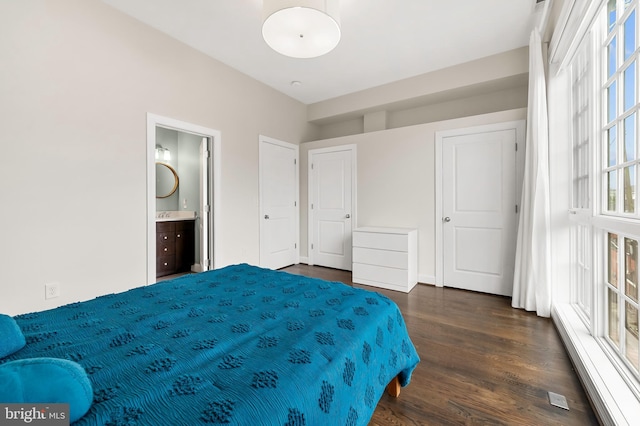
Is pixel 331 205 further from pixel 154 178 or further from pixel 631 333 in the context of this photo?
pixel 631 333

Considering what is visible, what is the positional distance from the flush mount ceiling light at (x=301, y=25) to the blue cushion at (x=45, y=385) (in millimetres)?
2135

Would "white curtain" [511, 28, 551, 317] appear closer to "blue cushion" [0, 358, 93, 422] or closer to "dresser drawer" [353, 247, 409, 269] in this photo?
"dresser drawer" [353, 247, 409, 269]

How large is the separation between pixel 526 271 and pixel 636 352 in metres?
1.32

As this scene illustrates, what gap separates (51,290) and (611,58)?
4290 mm

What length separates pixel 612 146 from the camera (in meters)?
1.65

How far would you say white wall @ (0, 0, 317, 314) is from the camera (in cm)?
197

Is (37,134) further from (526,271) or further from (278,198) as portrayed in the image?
(526,271)

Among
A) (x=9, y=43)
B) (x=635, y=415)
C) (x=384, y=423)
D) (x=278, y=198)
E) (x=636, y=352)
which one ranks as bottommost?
(x=384, y=423)

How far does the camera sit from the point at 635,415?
116 cm

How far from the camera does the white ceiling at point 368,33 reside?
95.9 inches

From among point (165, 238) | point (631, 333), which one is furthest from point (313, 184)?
point (631, 333)

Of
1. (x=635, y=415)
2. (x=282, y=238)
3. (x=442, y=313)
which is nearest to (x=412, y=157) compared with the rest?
(x=442, y=313)

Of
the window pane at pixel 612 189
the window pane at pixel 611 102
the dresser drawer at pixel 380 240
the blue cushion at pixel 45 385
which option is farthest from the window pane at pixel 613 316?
the blue cushion at pixel 45 385

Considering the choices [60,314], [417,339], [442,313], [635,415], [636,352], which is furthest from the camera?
[442,313]
